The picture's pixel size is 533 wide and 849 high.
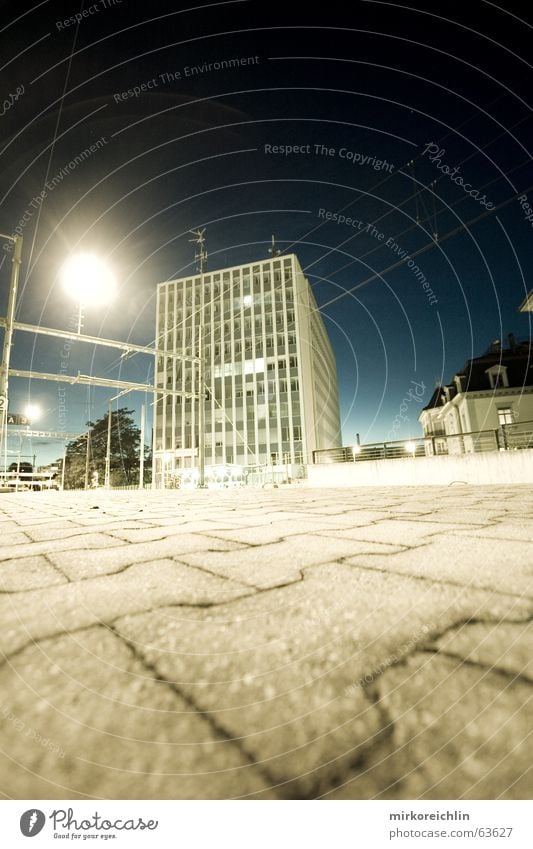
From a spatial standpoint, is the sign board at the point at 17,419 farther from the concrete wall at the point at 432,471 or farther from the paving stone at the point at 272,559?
the paving stone at the point at 272,559

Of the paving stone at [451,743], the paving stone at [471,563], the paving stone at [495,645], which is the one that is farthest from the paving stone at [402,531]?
the paving stone at [451,743]

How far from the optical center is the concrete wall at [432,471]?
6.68 metres

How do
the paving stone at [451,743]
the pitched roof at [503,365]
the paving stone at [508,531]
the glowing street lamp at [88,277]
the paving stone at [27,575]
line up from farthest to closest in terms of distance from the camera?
the pitched roof at [503,365] → the glowing street lamp at [88,277] → the paving stone at [508,531] → the paving stone at [27,575] → the paving stone at [451,743]

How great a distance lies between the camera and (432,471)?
7801 mm

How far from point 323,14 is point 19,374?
36.0ft

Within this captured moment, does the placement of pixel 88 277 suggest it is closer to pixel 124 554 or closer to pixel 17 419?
pixel 17 419

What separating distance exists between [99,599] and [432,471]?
8060 millimetres

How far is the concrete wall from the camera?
21.9 ft

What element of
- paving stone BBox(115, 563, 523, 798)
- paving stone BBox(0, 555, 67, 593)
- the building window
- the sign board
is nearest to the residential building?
the building window

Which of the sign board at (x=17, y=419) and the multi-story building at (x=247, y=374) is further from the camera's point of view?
the multi-story building at (x=247, y=374)

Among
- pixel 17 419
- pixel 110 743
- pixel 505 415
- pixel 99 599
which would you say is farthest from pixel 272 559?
pixel 505 415

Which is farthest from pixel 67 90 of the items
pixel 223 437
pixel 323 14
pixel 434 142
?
pixel 223 437

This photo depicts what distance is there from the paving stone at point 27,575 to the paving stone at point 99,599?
0.08 metres

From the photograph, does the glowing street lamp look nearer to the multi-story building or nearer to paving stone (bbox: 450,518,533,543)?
paving stone (bbox: 450,518,533,543)
